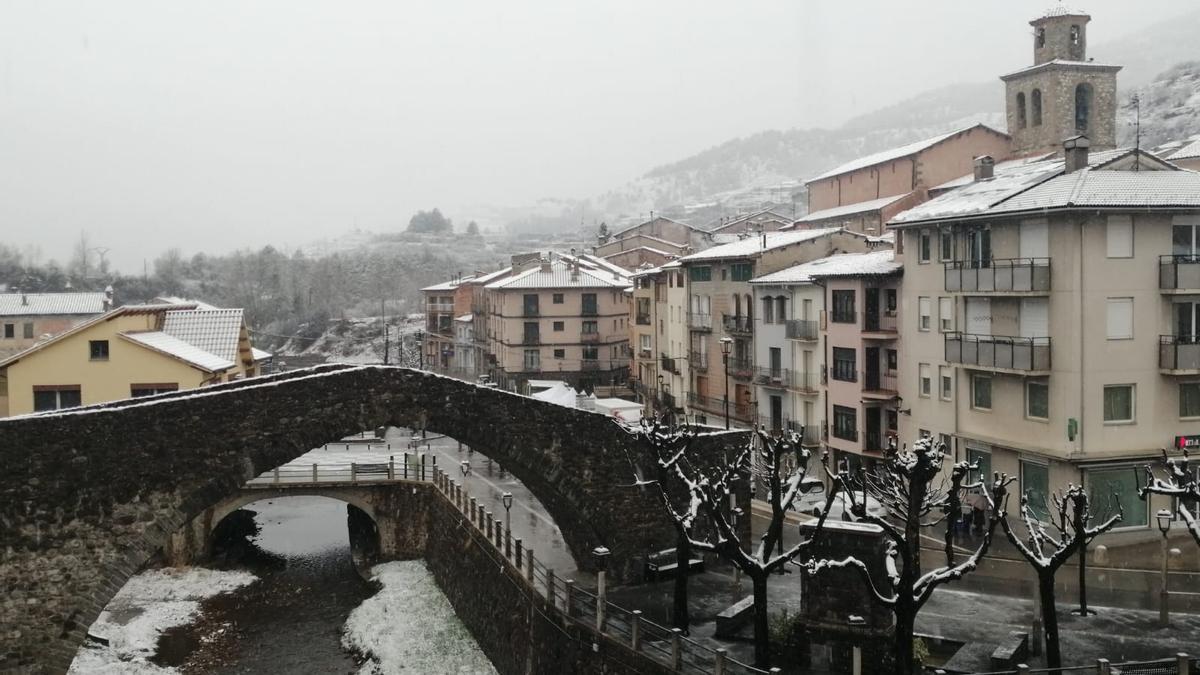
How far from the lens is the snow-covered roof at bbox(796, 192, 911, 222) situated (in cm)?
5134

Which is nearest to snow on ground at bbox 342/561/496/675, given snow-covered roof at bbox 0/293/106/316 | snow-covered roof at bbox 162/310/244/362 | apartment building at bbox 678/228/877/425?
snow-covered roof at bbox 162/310/244/362

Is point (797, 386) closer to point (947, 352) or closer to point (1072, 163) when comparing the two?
point (947, 352)

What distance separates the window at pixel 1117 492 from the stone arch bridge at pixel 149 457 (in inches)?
593

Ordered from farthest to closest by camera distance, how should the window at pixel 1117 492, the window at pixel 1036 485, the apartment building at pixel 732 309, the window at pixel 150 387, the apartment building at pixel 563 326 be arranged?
the apartment building at pixel 563 326
the apartment building at pixel 732 309
the window at pixel 150 387
the window at pixel 1036 485
the window at pixel 1117 492

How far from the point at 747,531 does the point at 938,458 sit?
8394 millimetres

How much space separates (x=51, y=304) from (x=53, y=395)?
46422 millimetres

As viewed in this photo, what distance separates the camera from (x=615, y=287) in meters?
65.7

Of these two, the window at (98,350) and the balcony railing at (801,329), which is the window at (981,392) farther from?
the window at (98,350)

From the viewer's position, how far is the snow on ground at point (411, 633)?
25.8 meters

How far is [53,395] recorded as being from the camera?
3250 centimetres

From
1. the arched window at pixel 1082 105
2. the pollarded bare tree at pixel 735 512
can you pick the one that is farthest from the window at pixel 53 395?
the arched window at pixel 1082 105

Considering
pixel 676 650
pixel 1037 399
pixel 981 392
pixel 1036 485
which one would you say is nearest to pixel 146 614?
pixel 676 650

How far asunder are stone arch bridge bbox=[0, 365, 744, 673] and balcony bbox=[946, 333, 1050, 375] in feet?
46.2

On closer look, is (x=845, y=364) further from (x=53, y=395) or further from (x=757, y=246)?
(x=53, y=395)
